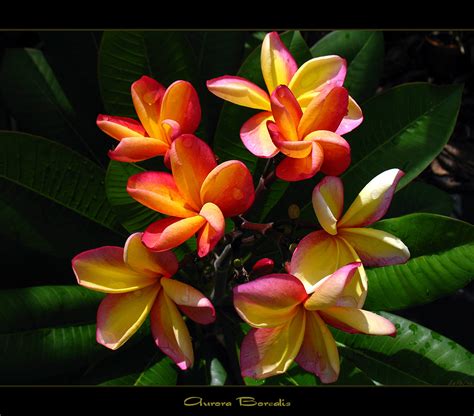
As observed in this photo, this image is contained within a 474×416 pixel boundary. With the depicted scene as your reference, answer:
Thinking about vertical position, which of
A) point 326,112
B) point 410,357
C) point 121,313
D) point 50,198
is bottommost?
point 410,357

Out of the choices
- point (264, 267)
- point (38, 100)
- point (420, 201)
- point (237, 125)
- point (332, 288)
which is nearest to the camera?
point (332, 288)

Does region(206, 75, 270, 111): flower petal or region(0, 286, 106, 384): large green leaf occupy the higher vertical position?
region(206, 75, 270, 111): flower petal

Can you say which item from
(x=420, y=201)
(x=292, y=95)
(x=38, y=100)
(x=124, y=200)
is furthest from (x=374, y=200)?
(x=38, y=100)

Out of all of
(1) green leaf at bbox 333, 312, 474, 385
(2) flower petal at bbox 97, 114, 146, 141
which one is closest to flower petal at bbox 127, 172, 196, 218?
(2) flower petal at bbox 97, 114, 146, 141

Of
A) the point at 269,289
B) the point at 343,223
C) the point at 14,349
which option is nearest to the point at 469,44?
the point at 343,223

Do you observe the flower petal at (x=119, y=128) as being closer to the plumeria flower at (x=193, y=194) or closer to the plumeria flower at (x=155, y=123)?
the plumeria flower at (x=155, y=123)

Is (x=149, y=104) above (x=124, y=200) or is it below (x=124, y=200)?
above

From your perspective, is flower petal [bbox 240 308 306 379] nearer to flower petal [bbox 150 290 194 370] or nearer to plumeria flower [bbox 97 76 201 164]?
flower petal [bbox 150 290 194 370]

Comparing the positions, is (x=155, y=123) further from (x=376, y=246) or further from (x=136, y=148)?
(x=376, y=246)
